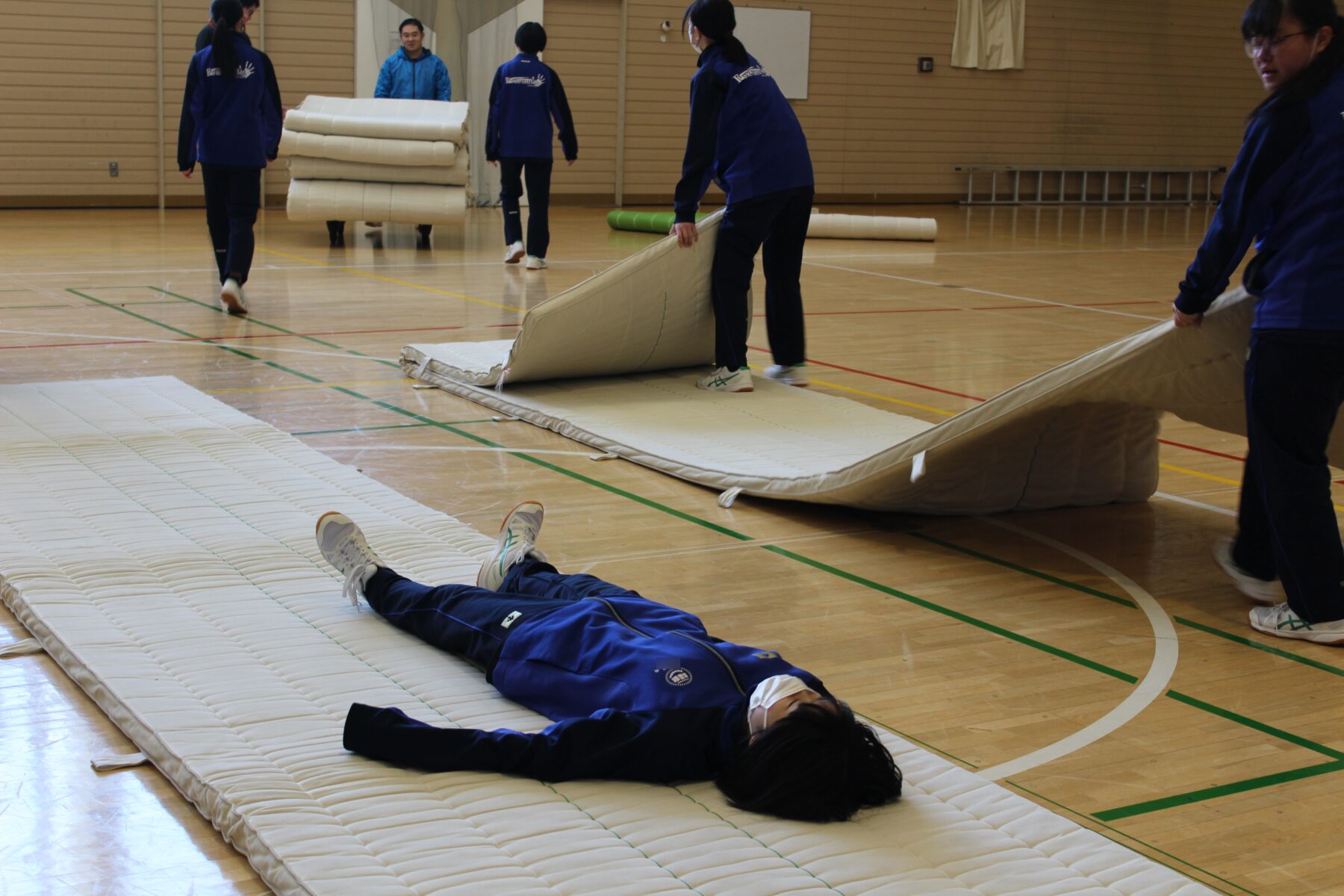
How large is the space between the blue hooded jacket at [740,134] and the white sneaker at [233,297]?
9.63 feet

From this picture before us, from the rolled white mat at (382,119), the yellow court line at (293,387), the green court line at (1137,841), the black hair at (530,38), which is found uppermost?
the black hair at (530,38)

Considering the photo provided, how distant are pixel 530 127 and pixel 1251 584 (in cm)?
750

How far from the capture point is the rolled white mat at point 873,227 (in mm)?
13688

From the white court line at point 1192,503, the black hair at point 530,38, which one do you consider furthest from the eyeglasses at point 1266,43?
the black hair at point 530,38

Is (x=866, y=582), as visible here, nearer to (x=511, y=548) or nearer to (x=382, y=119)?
(x=511, y=548)

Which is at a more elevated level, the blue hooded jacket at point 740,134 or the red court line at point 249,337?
the blue hooded jacket at point 740,134

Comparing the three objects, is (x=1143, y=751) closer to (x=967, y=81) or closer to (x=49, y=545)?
(x=49, y=545)

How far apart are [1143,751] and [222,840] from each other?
5.28 feet

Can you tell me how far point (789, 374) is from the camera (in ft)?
20.1

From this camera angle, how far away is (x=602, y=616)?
2.63 meters

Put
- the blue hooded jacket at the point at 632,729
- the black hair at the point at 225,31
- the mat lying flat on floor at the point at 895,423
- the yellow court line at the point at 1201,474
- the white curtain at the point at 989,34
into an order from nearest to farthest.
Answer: the blue hooded jacket at the point at 632,729 → the mat lying flat on floor at the point at 895,423 → the yellow court line at the point at 1201,474 → the black hair at the point at 225,31 → the white curtain at the point at 989,34

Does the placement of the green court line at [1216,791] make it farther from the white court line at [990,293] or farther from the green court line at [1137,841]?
the white court line at [990,293]

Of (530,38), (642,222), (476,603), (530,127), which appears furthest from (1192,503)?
(642,222)

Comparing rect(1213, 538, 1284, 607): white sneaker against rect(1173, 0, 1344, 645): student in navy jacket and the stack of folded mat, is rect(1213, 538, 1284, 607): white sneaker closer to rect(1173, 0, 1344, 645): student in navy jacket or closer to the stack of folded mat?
rect(1173, 0, 1344, 645): student in navy jacket
